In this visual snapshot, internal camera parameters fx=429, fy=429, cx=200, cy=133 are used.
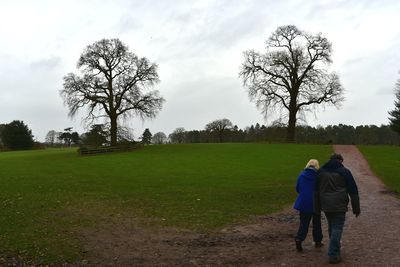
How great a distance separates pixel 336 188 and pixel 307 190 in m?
0.90

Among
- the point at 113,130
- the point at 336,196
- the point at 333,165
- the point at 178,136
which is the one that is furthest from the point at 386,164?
the point at 178,136

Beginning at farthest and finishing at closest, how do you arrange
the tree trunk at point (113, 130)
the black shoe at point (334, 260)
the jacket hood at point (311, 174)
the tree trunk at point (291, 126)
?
1. the tree trunk at point (113, 130)
2. the tree trunk at point (291, 126)
3. the jacket hood at point (311, 174)
4. the black shoe at point (334, 260)

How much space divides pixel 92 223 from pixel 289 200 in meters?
8.48

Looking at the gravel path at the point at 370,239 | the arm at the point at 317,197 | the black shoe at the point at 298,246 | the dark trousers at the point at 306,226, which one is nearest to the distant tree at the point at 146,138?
the gravel path at the point at 370,239

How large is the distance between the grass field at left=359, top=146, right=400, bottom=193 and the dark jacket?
1272 cm

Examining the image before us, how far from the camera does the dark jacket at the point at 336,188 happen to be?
851 centimetres

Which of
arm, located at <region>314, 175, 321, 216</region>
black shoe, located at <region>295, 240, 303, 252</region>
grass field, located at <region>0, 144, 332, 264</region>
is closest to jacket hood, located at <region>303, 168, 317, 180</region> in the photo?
arm, located at <region>314, 175, 321, 216</region>

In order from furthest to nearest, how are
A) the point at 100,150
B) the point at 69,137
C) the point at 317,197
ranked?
the point at 69,137 < the point at 100,150 < the point at 317,197

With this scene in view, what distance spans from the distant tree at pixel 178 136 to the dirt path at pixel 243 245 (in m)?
85.9

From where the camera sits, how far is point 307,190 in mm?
9430

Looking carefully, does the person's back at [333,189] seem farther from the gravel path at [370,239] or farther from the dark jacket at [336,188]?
the gravel path at [370,239]

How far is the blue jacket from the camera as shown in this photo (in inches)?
369

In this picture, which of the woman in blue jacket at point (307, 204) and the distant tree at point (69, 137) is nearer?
the woman in blue jacket at point (307, 204)

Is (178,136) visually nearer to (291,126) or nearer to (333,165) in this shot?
(291,126)
